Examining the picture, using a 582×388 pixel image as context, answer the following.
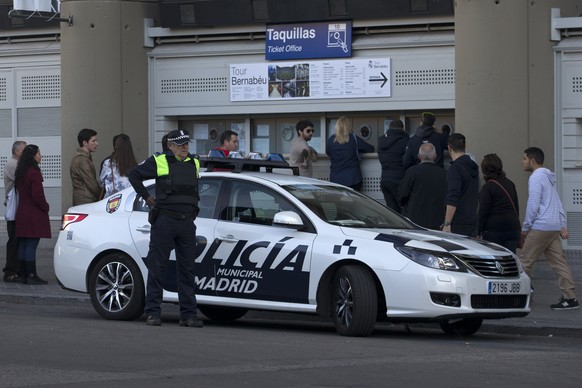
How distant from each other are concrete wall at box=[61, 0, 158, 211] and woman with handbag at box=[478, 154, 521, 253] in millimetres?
7815

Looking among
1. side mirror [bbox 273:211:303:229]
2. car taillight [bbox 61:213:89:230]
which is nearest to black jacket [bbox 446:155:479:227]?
side mirror [bbox 273:211:303:229]

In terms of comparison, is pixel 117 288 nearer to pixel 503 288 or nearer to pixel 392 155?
→ pixel 503 288

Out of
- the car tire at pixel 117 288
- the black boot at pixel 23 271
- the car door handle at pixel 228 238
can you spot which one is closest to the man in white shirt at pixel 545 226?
the car door handle at pixel 228 238

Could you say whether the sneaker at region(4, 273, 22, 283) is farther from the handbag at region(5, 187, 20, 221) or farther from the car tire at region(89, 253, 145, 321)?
the car tire at region(89, 253, 145, 321)

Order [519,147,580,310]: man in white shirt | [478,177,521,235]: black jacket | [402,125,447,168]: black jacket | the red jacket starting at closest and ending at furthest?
[519,147,580,310]: man in white shirt < [478,177,521,235]: black jacket < the red jacket < [402,125,447,168]: black jacket

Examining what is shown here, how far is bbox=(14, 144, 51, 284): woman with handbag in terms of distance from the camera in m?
16.7

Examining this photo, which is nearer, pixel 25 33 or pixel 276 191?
pixel 276 191

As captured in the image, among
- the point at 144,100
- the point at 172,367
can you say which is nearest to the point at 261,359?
the point at 172,367

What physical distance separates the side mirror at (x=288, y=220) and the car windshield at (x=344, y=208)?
0.28m

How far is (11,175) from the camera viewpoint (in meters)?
17.2

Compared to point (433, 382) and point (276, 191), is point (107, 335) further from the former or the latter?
point (433, 382)

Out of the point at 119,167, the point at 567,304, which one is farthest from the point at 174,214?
the point at 567,304

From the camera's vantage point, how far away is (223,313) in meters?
13.5

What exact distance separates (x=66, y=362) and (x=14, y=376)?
29.3 inches
